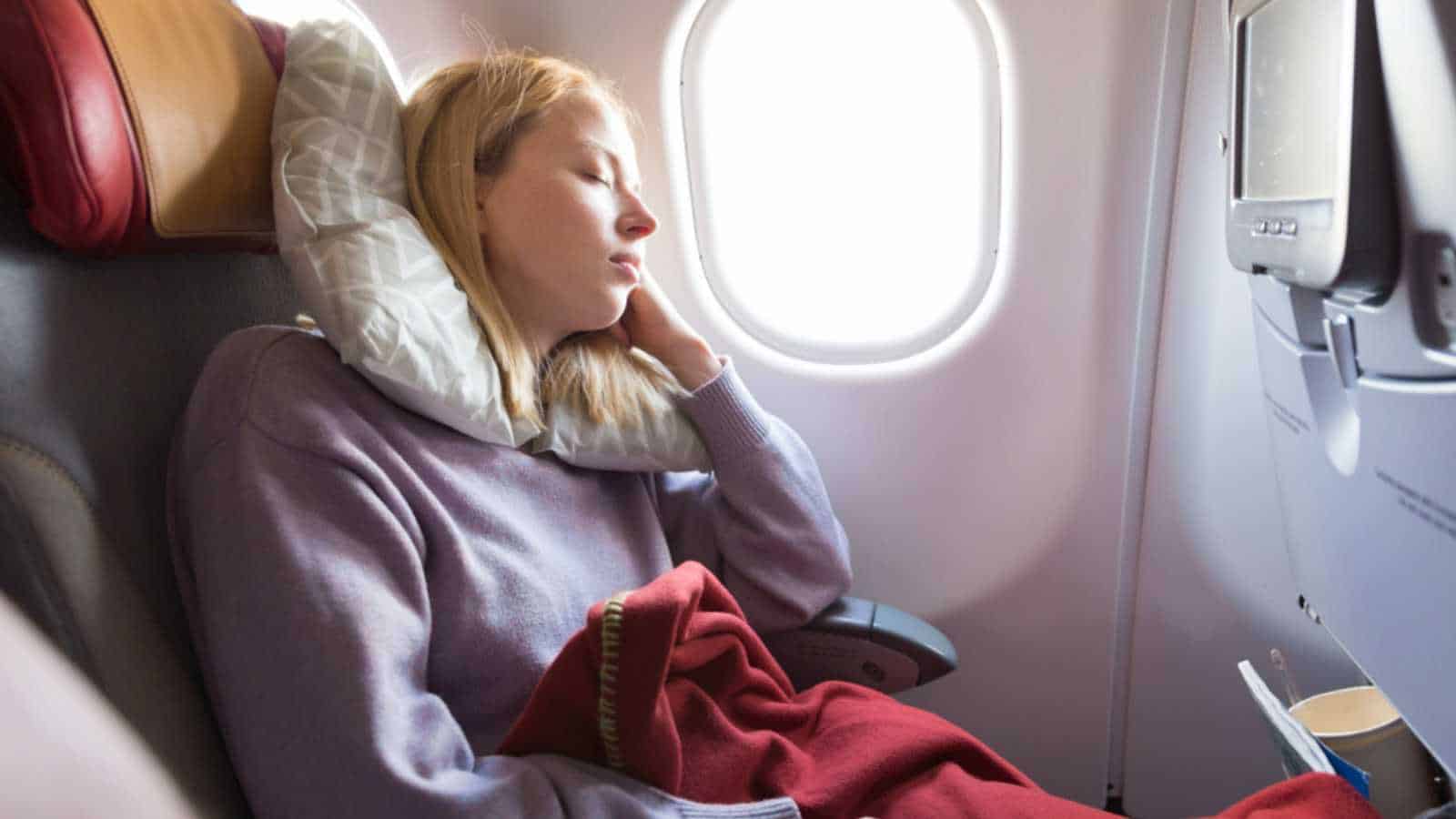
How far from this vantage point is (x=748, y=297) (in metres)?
1.78

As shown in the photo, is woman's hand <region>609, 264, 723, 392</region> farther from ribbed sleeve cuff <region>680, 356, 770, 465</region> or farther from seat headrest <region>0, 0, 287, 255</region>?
seat headrest <region>0, 0, 287, 255</region>

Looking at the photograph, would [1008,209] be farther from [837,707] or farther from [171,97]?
[171,97]

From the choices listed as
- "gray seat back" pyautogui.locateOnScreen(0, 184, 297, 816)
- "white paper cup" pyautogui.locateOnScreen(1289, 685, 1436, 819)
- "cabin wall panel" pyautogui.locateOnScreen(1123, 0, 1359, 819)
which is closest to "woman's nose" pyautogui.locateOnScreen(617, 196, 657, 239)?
"gray seat back" pyautogui.locateOnScreen(0, 184, 297, 816)

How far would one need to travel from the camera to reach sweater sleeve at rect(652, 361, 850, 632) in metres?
1.49

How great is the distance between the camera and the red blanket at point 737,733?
1.03 metres

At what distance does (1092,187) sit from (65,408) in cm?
136

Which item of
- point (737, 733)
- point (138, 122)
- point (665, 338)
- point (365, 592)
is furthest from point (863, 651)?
point (138, 122)

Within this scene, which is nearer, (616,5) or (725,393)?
(725,393)

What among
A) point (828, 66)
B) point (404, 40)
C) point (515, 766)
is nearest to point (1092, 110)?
point (828, 66)

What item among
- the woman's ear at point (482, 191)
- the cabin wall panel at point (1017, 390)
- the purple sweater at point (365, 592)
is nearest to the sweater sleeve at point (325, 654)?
the purple sweater at point (365, 592)

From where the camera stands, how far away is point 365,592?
0.98 metres

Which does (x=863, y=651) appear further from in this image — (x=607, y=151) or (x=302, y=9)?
(x=302, y=9)

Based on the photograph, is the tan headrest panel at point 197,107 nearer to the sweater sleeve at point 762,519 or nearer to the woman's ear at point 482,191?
the woman's ear at point 482,191

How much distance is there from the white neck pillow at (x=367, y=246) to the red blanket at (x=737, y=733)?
0.30m
